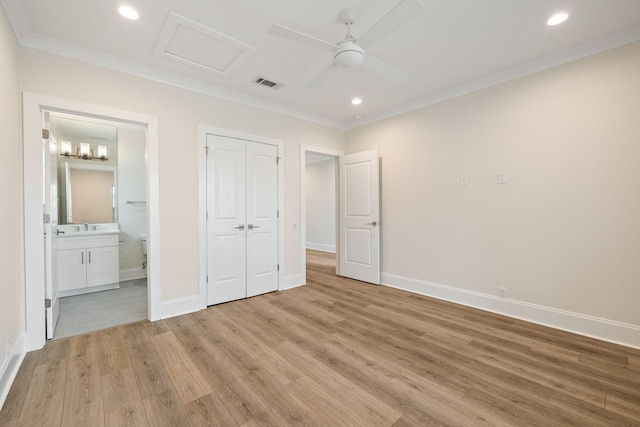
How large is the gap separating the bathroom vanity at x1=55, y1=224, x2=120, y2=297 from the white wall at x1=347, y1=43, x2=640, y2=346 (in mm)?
4457

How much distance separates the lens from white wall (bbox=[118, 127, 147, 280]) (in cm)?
450

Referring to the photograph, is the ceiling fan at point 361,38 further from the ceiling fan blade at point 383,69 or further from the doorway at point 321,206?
the doorway at point 321,206

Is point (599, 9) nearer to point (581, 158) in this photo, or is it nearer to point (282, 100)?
point (581, 158)

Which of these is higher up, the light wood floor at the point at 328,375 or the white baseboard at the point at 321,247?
the white baseboard at the point at 321,247

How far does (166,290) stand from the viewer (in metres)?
3.00

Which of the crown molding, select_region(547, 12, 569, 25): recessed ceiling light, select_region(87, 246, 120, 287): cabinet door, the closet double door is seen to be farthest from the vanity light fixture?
select_region(547, 12, 569, 25): recessed ceiling light

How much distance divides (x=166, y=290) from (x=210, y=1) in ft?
9.24

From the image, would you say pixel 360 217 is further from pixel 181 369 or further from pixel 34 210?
pixel 34 210

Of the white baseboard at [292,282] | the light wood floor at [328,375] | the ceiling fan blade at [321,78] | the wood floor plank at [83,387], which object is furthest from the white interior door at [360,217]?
the wood floor plank at [83,387]

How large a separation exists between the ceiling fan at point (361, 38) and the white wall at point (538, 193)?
59.0 inches

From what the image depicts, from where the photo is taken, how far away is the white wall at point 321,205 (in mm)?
7582

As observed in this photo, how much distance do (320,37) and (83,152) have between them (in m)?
4.25

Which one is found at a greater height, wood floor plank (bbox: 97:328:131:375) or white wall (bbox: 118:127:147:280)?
white wall (bbox: 118:127:147:280)

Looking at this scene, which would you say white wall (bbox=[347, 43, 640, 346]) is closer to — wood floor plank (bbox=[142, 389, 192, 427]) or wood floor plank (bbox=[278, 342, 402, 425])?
wood floor plank (bbox=[278, 342, 402, 425])
